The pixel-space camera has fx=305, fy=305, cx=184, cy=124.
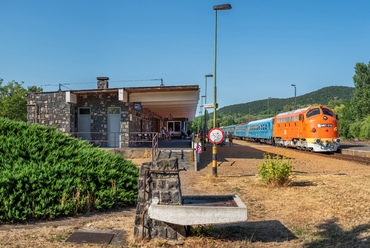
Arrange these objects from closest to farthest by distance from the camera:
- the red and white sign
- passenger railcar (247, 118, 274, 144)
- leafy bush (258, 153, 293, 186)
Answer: leafy bush (258, 153, 293, 186) < the red and white sign < passenger railcar (247, 118, 274, 144)

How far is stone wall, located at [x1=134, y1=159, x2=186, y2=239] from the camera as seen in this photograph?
16.0ft

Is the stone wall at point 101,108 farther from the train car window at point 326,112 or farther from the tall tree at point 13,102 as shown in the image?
the tall tree at point 13,102

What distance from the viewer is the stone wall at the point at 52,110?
66.5 feet

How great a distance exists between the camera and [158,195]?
193 inches

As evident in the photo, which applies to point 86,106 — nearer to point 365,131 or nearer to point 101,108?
point 101,108

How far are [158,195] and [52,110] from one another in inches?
717

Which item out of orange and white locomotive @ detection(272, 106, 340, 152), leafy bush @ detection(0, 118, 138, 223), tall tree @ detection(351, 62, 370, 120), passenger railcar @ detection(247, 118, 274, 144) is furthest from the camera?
tall tree @ detection(351, 62, 370, 120)

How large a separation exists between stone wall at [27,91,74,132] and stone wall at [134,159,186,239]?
16688 millimetres

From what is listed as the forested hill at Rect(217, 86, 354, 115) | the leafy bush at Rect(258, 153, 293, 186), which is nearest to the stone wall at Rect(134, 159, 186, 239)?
the leafy bush at Rect(258, 153, 293, 186)

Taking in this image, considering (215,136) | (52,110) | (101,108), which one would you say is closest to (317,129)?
(215,136)

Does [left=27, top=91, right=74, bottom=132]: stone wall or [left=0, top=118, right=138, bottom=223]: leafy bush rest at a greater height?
[left=27, top=91, right=74, bottom=132]: stone wall

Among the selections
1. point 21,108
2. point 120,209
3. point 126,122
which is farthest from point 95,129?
point 21,108

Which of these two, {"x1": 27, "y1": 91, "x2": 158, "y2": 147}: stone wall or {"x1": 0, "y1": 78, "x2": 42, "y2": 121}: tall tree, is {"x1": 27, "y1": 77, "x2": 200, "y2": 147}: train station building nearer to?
{"x1": 27, "y1": 91, "x2": 158, "y2": 147}: stone wall

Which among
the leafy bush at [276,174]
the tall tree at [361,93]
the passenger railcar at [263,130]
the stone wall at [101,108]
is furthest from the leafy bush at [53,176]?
the tall tree at [361,93]
